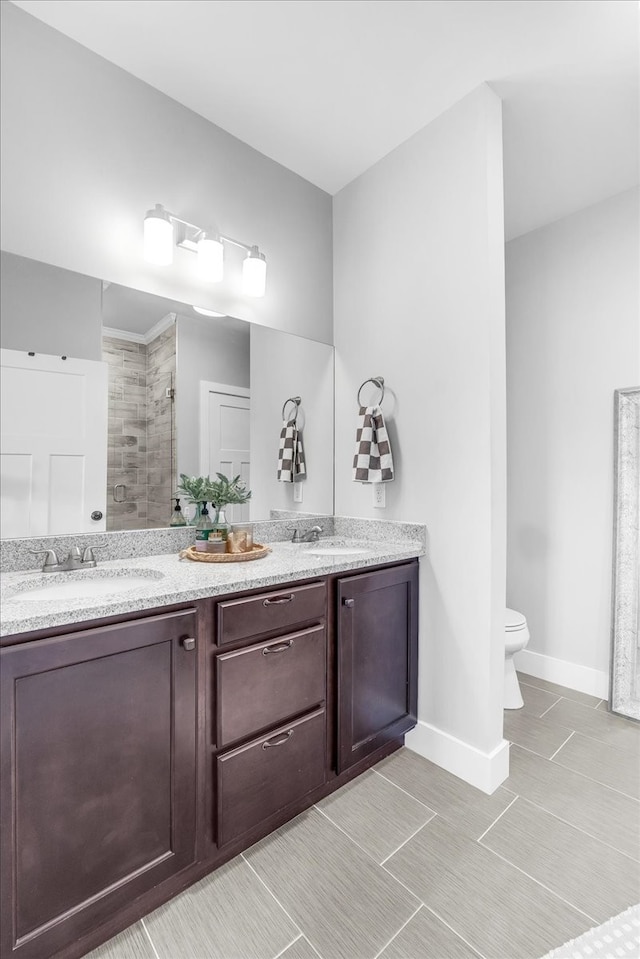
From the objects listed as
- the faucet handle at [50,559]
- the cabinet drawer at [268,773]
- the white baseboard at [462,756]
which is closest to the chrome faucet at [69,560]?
the faucet handle at [50,559]

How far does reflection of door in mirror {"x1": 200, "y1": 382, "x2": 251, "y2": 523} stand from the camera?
6.77 feet

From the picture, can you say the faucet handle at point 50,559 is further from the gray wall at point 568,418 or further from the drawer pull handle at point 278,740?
the gray wall at point 568,418

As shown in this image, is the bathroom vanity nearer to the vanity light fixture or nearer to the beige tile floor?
the beige tile floor

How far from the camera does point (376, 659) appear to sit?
6.19 ft

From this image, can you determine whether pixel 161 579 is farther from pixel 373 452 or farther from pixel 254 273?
pixel 254 273

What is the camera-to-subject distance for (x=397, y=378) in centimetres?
222

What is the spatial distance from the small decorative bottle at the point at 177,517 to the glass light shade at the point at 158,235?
3.23ft

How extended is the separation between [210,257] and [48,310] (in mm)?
684

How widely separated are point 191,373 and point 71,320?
498mm

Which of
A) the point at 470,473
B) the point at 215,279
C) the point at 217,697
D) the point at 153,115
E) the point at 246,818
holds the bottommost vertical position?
the point at 246,818

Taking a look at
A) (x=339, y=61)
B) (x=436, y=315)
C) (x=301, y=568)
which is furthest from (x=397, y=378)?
(x=339, y=61)

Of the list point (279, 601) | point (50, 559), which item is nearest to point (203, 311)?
point (50, 559)

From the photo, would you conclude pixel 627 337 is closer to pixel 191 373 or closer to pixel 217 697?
pixel 191 373

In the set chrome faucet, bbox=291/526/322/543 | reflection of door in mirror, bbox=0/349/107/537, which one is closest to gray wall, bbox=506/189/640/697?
chrome faucet, bbox=291/526/322/543
